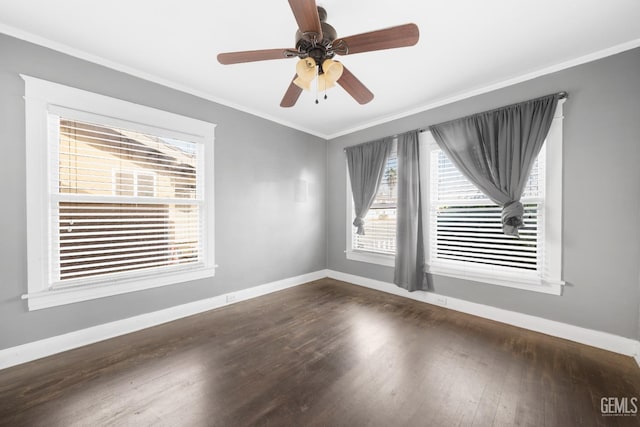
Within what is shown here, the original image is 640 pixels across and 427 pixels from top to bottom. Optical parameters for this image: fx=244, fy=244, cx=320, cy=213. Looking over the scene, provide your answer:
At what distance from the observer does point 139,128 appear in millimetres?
2682

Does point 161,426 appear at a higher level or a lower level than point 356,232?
lower

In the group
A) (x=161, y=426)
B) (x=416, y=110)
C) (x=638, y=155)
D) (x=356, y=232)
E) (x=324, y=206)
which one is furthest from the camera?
(x=324, y=206)

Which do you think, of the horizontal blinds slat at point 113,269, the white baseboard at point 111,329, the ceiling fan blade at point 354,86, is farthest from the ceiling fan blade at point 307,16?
the white baseboard at point 111,329

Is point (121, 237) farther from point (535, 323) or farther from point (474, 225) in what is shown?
point (535, 323)

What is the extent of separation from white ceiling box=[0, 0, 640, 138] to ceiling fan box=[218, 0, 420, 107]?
0.40 metres

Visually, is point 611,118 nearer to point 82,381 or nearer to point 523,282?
point 523,282

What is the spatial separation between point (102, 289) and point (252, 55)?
2642 mm

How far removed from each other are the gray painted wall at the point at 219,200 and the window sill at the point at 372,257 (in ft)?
2.17

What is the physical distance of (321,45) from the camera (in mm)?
1676

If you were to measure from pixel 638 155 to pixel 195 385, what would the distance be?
4178 millimetres

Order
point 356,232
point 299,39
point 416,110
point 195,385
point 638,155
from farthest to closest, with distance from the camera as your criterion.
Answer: point 356,232
point 416,110
point 638,155
point 195,385
point 299,39

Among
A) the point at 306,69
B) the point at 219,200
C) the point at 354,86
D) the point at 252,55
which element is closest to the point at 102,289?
the point at 219,200

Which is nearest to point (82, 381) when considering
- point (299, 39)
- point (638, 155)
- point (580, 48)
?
point (299, 39)

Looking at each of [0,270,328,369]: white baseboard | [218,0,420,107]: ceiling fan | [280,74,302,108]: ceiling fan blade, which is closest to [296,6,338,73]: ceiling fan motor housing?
[218,0,420,107]: ceiling fan
